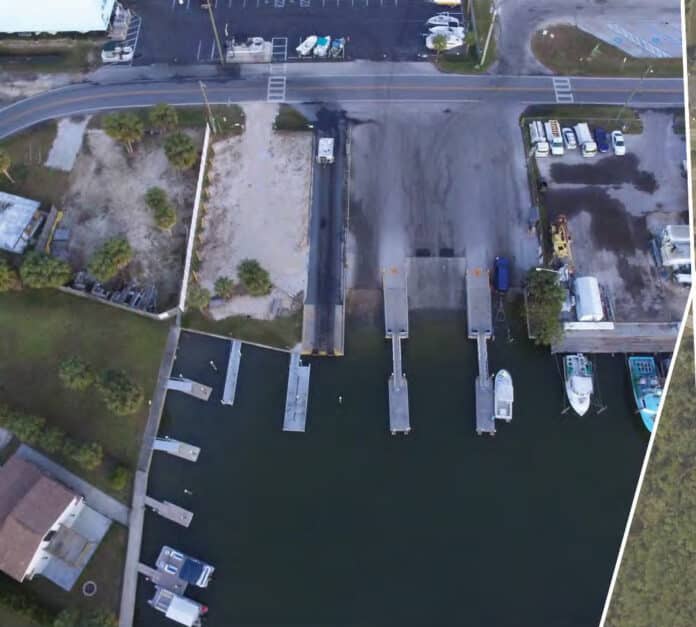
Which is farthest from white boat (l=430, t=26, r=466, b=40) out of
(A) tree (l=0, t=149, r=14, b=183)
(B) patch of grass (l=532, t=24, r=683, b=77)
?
(A) tree (l=0, t=149, r=14, b=183)

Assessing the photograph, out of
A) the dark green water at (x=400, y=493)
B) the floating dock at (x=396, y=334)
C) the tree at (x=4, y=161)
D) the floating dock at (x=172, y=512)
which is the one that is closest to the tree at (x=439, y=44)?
the floating dock at (x=396, y=334)

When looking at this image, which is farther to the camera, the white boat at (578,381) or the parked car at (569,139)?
the parked car at (569,139)

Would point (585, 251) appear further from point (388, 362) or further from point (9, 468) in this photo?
point (9, 468)

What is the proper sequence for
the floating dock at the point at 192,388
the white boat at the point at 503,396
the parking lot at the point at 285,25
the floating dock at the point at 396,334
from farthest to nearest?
the parking lot at the point at 285,25
the floating dock at the point at 192,388
the floating dock at the point at 396,334
the white boat at the point at 503,396

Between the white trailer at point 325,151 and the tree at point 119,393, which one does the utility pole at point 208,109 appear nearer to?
the white trailer at point 325,151

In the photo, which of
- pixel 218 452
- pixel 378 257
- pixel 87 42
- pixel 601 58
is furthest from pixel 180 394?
pixel 601 58

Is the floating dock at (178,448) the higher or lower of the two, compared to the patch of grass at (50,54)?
lower

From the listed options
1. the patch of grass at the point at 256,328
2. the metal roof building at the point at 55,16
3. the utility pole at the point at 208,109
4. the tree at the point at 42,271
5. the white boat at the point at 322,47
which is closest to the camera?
the tree at the point at 42,271
